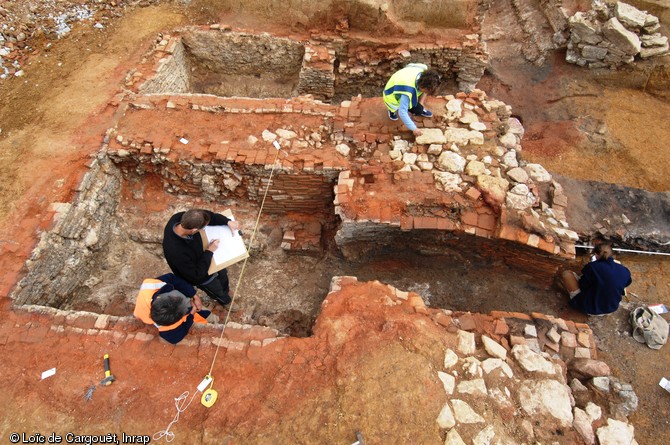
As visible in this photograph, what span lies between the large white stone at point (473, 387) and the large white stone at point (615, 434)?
1.20 metres

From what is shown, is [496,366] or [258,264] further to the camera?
[258,264]

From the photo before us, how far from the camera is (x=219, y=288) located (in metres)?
5.02

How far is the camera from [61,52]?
7.52 meters

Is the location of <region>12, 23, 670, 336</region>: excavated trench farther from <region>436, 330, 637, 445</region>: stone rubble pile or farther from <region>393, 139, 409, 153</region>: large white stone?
<region>436, 330, 637, 445</region>: stone rubble pile

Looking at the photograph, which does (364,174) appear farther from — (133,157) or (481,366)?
(133,157)

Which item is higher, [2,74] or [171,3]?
[171,3]

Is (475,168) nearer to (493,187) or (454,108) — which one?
(493,187)

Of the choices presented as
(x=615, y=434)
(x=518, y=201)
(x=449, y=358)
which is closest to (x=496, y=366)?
(x=449, y=358)

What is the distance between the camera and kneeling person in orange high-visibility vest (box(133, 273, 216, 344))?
359 centimetres

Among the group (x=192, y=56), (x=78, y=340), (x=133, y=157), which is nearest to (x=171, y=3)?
(x=192, y=56)

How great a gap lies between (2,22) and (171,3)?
10.8ft

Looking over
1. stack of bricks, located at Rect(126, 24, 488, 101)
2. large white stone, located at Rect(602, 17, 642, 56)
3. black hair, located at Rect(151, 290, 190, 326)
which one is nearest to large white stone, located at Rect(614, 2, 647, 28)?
large white stone, located at Rect(602, 17, 642, 56)

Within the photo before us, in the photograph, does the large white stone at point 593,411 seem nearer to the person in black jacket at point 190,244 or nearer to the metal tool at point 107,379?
the person in black jacket at point 190,244

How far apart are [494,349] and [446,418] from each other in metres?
0.99
